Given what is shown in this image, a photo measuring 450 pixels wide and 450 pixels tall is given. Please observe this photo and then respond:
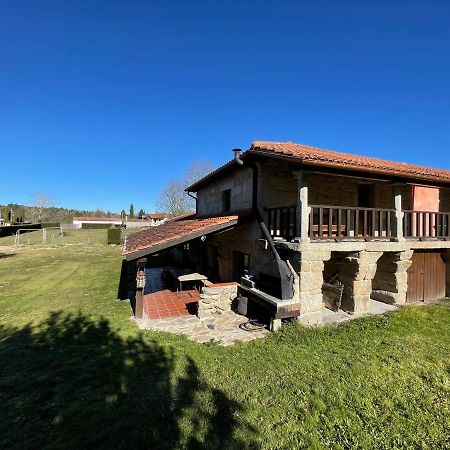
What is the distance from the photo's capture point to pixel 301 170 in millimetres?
6723

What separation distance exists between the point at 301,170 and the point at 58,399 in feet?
21.5

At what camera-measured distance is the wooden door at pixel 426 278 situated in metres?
8.99

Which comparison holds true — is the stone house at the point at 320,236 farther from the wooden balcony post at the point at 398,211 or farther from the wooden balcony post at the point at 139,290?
the wooden balcony post at the point at 139,290

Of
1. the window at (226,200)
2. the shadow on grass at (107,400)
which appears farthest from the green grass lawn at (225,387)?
the window at (226,200)

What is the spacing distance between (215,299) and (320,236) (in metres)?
3.50

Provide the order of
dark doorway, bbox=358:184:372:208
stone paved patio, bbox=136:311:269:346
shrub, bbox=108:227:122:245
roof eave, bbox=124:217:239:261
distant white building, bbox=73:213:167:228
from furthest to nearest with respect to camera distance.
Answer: distant white building, bbox=73:213:167:228
shrub, bbox=108:227:122:245
dark doorway, bbox=358:184:372:208
roof eave, bbox=124:217:239:261
stone paved patio, bbox=136:311:269:346

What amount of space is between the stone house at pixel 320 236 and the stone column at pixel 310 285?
0.03m

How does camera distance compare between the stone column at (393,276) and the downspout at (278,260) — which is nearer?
the downspout at (278,260)

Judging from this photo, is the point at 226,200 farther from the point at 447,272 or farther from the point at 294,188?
the point at 447,272

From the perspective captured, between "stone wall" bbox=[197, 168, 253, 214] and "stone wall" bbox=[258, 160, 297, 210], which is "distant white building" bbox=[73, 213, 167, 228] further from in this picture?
"stone wall" bbox=[258, 160, 297, 210]

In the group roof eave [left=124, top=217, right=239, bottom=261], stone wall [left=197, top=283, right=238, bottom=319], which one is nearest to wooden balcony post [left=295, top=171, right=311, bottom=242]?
roof eave [left=124, top=217, right=239, bottom=261]

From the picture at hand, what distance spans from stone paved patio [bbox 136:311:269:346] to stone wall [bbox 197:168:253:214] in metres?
3.92

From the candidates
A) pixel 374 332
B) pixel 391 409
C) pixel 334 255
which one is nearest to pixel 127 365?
pixel 391 409

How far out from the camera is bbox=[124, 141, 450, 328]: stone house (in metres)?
6.75
